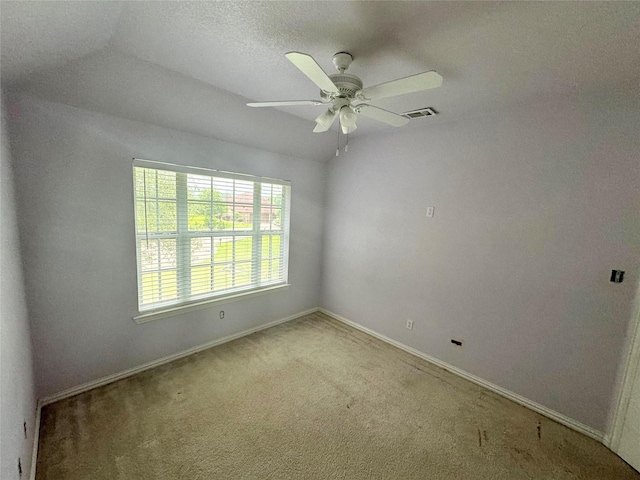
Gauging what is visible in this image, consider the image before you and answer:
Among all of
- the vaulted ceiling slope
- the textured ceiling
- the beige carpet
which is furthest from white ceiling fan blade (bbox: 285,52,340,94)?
the beige carpet

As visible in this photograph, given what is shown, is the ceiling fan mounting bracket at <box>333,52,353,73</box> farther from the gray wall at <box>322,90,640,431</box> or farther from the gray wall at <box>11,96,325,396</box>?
the gray wall at <box>11,96,325,396</box>

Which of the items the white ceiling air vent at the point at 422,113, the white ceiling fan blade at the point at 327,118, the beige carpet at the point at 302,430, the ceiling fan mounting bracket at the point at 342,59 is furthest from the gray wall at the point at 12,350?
the white ceiling air vent at the point at 422,113

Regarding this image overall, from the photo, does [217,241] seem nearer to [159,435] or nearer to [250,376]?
[250,376]

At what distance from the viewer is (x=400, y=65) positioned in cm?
169

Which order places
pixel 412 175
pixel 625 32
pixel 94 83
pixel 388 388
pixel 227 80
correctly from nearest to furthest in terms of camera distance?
pixel 625 32 < pixel 94 83 < pixel 227 80 < pixel 388 388 < pixel 412 175

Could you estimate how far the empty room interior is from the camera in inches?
55.1

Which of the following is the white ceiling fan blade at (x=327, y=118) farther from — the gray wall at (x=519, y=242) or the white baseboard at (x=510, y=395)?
the white baseboard at (x=510, y=395)

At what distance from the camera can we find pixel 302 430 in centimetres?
188

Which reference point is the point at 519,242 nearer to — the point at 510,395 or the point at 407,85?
the point at 510,395

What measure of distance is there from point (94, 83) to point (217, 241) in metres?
1.67

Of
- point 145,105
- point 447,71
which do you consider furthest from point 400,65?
point 145,105

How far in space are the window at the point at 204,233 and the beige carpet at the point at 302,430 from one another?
33.1 inches

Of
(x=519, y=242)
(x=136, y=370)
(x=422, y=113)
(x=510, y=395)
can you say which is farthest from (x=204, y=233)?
(x=510, y=395)

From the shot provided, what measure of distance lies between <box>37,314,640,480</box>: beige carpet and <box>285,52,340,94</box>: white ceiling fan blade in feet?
7.47
